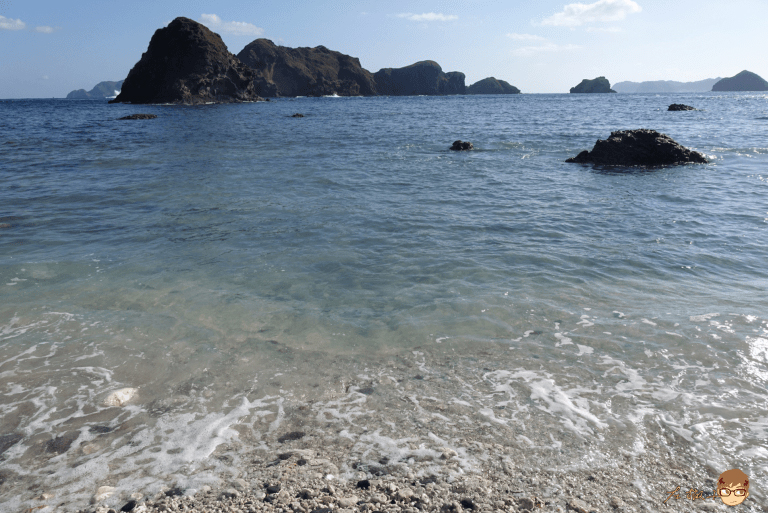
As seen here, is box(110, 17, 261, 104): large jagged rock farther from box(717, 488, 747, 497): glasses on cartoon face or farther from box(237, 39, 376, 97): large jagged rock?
box(717, 488, 747, 497): glasses on cartoon face

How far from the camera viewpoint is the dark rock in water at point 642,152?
18.5 metres

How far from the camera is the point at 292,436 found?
3.98 metres

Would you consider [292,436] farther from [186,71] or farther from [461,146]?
[186,71]

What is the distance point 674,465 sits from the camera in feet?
11.7

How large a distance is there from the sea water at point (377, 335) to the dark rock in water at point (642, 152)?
591cm

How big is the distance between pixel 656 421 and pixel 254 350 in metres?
4.69

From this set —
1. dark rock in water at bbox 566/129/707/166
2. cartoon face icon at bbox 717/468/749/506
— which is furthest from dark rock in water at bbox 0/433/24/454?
Result: dark rock in water at bbox 566/129/707/166

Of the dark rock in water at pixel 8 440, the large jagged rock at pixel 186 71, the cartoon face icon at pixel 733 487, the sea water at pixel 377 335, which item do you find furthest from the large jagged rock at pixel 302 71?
the cartoon face icon at pixel 733 487

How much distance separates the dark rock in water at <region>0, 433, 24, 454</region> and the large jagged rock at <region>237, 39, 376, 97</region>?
171982mm

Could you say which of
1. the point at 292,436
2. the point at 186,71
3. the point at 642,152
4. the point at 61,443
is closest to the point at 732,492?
the point at 292,436

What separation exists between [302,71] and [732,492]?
628ft

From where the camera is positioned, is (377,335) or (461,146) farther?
(461,146)

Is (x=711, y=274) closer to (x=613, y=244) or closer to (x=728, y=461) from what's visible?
(x=613, y=244)

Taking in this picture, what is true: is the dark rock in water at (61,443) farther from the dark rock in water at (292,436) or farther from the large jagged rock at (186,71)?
the large jagged rock at (186,71)
